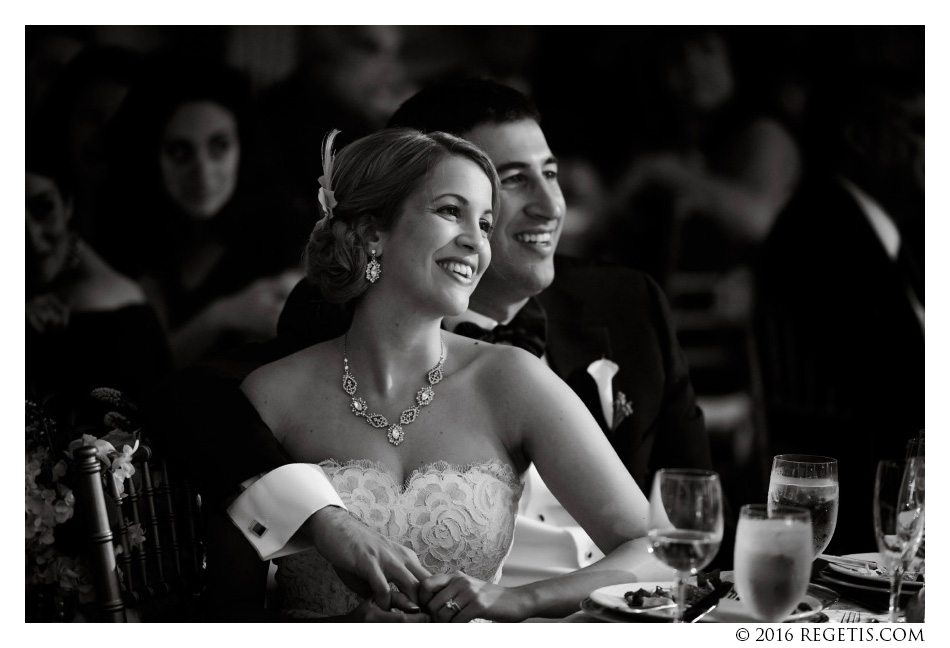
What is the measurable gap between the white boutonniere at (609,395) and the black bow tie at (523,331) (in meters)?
0.17

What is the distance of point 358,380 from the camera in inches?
102

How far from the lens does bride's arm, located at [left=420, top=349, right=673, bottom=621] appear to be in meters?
2.20

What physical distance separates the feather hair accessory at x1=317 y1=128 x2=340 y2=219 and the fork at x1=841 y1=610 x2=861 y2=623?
158 cm

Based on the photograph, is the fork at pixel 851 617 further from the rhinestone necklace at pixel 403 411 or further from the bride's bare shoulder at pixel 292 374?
the bride's bare shoulder at pixel 292 374

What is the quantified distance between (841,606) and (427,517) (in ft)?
3.09

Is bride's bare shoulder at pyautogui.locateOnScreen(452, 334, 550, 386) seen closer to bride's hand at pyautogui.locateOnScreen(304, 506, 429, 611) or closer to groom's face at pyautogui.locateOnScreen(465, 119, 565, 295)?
groom's face at pyautogui.locateOnScreen(465, 119, 565, 295)

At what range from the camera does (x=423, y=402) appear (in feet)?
8.30

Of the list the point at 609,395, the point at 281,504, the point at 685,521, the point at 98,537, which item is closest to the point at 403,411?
the point at 281,504

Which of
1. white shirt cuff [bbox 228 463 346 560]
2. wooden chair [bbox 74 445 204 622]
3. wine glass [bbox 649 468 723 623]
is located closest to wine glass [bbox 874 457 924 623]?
wine glass [bbox 649 468 723 623]

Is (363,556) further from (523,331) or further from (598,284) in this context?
(598,284)

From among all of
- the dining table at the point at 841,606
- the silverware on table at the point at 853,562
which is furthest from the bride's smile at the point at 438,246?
the silverware on table at the point at 853,562

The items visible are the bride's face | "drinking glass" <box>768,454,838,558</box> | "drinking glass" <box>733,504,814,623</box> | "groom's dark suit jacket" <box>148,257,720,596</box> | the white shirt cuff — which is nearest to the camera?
"drinking glass" <box>733,504,814,623</box>
